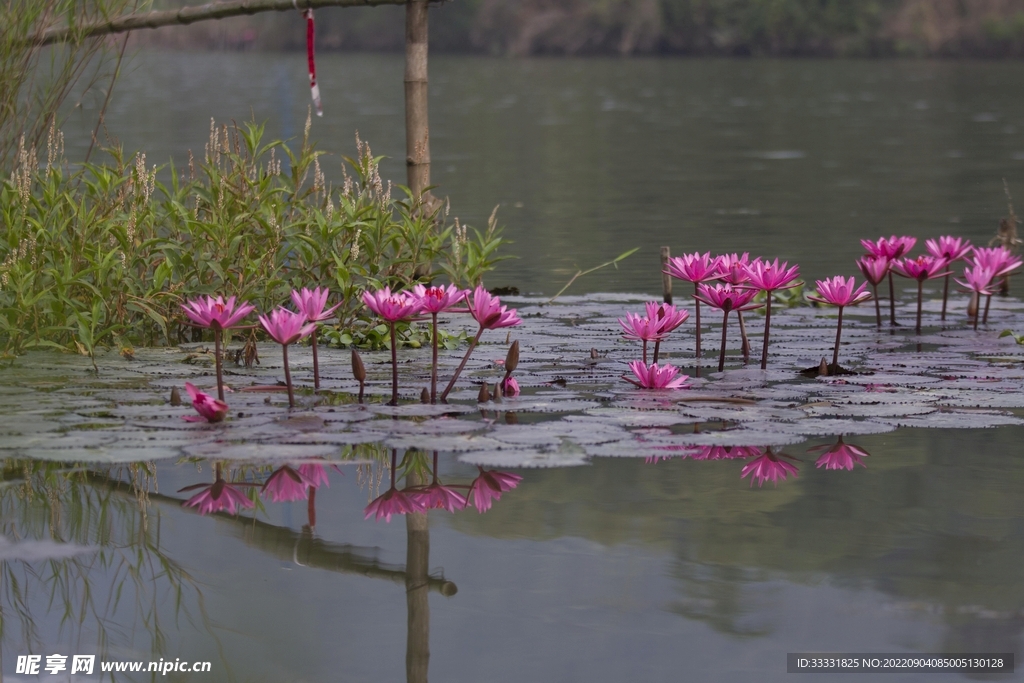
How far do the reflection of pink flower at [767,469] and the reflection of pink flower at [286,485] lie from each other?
128 centimetres

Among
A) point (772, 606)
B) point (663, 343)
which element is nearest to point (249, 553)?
point (772, 606)

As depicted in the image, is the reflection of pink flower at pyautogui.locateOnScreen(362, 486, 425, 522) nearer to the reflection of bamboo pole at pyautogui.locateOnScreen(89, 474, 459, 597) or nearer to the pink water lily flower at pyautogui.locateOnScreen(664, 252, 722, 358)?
the reflection of bamboo pole at pyautogui.locateOnScreen(89, 474, 459, 597)

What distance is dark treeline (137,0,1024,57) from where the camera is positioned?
56094 mm

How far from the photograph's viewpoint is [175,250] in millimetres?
5887

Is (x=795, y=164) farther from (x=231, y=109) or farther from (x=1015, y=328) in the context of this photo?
(x=231, y=109)

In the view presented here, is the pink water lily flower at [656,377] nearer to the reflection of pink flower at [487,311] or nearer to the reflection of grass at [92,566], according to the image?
the reflection of pink flower at [487,311]

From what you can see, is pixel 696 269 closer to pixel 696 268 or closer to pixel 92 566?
pixel 696 268

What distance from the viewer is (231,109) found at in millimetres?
29641

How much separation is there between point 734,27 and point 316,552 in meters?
60.7

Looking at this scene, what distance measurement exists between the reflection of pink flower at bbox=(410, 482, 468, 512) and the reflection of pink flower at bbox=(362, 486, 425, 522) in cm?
2

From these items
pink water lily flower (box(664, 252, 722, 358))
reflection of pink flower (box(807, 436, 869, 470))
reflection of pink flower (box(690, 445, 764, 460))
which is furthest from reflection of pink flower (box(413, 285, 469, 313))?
reflection of pink flower (box(807, 436, 869, 470))

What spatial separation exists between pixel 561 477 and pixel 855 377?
5.42ft

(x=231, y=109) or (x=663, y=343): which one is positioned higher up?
(x=231, y=109)

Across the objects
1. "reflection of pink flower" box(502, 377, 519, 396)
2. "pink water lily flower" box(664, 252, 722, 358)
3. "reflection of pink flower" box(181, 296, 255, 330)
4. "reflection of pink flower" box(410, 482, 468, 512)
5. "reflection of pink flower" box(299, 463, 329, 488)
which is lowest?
"reflection of pink flower" box(410, 482, 468, 512)
